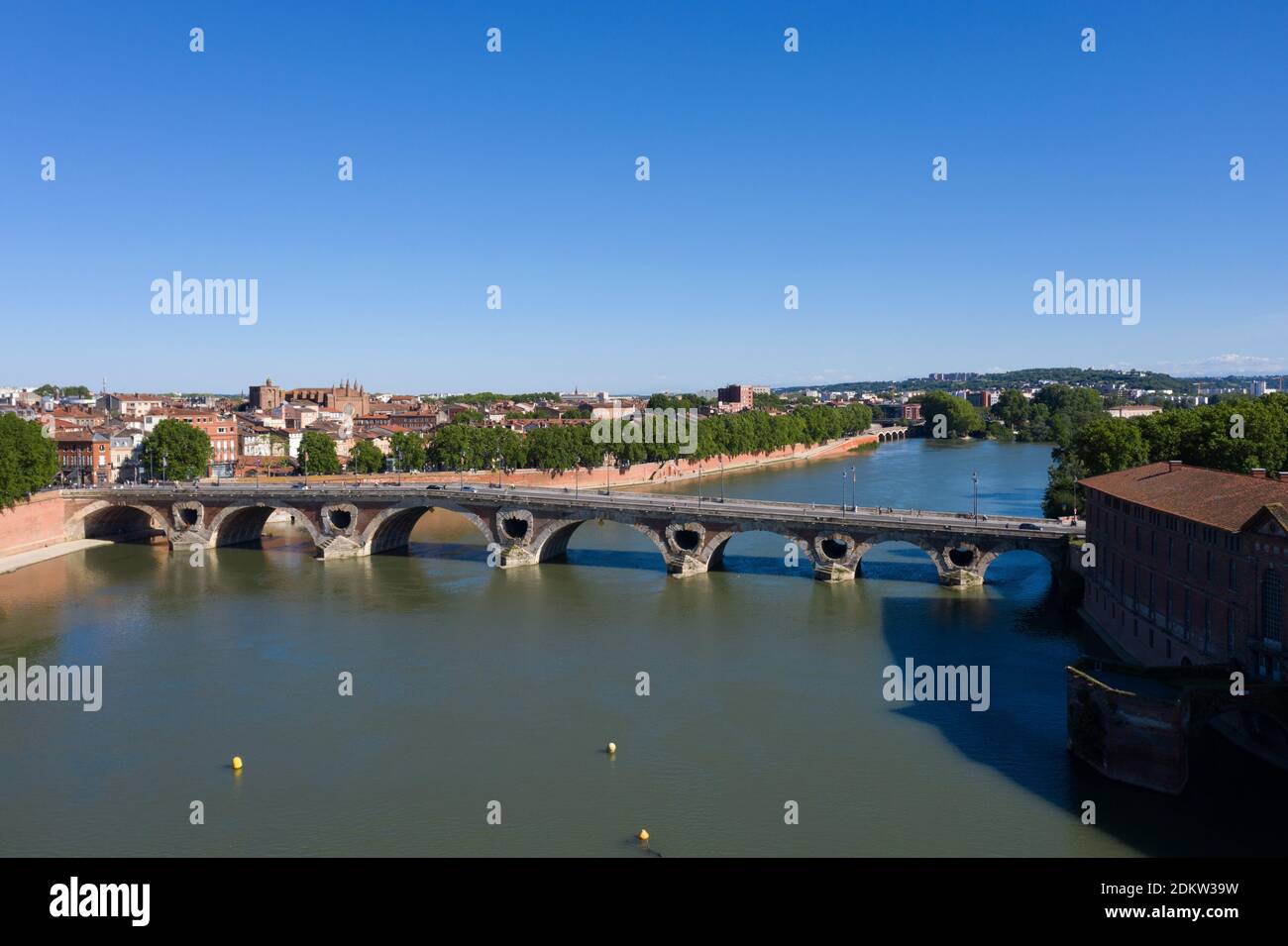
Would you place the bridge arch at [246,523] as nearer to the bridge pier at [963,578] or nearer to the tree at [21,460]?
the tree at [21,460]

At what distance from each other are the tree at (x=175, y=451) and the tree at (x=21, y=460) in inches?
603

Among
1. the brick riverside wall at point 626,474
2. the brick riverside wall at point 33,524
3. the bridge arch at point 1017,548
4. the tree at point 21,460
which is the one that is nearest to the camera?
the bridge arch at point 1017,548

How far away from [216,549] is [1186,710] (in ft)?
200

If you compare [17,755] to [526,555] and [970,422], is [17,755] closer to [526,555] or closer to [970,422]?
[526,555]

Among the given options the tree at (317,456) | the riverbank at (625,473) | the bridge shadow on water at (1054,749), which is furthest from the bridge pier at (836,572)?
A: the tree at (317,456)

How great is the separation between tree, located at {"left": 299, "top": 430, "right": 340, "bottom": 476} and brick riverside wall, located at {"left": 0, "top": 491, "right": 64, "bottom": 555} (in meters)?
28.3

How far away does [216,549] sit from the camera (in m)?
69.8

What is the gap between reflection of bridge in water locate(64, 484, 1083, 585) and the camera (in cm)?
5075

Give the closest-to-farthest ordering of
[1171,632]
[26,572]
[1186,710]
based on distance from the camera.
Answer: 1. [1186,710]
2. [1171,632]
3. [26,572]

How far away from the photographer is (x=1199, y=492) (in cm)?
3478

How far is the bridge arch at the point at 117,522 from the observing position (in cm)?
7094

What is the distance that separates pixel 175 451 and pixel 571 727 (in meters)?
66.5
